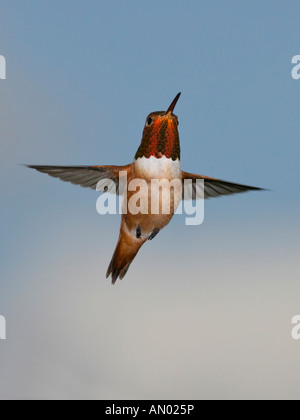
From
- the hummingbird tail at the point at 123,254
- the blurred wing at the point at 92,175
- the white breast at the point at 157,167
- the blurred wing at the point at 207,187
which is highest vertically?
the blurred wing at the point at 207,187

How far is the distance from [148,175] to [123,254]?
132 cm

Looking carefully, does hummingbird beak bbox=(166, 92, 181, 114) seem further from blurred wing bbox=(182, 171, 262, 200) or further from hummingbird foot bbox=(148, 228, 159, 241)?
hummingbird foot bbox=(148, 228, 159, 241)

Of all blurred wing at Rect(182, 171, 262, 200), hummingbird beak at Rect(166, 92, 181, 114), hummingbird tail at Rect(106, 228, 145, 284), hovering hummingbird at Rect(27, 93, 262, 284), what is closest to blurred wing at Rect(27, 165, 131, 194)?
hovering hummingbird at Rect(27, 93, 262, 284)

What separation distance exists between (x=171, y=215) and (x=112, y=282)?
50.3 inches

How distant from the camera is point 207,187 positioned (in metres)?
6.85

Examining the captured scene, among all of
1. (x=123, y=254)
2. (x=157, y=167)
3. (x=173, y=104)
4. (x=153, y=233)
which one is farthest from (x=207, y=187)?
(x=173, y=104)

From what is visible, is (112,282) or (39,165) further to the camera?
(112,282)

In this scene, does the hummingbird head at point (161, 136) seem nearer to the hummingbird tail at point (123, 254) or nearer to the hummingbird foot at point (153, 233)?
the hummingbird foot at point (153, 233)

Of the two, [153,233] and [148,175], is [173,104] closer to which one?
[148,175]

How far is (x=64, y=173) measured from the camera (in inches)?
240

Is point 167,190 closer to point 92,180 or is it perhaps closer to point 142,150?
point 142,150

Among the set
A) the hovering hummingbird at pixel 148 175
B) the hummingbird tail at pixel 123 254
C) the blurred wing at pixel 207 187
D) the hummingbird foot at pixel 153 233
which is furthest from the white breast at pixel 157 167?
the hummingbird tail at pixel 123 254

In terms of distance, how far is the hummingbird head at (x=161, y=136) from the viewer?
18.6ft

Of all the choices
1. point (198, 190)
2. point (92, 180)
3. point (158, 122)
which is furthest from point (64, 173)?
point (198, 190)
